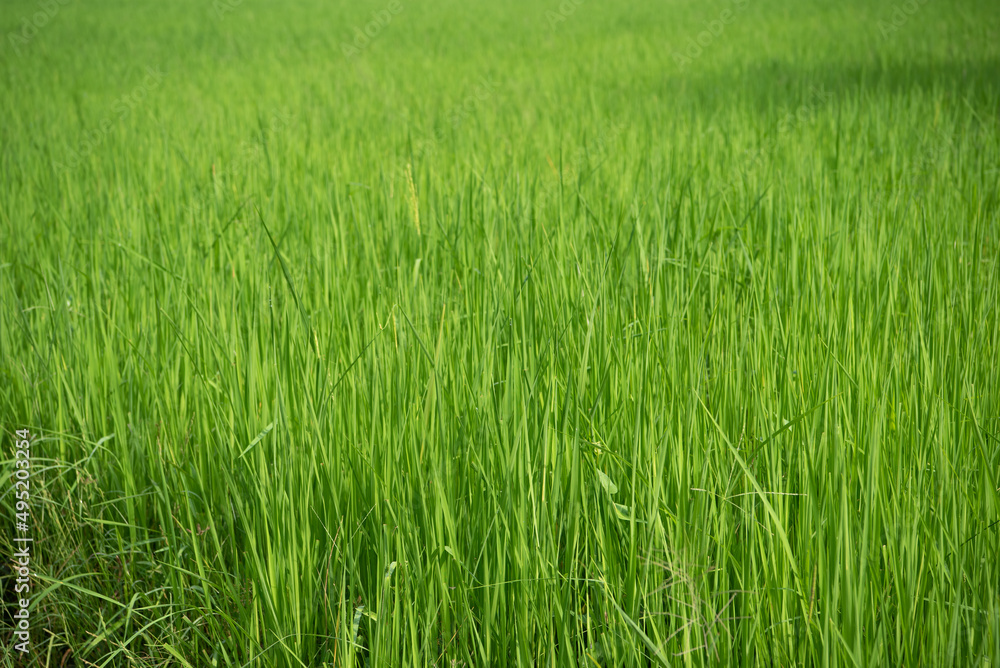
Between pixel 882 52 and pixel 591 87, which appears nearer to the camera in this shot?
pixel 591 87

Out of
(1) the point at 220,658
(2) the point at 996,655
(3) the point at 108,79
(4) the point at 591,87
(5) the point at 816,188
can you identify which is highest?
(3) the point at 108,79

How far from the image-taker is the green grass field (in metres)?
0.83

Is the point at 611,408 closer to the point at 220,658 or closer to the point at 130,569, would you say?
the point at 220,658

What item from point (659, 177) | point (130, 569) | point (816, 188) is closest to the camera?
point (130, 569)

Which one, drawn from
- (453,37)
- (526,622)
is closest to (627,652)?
(526,622)

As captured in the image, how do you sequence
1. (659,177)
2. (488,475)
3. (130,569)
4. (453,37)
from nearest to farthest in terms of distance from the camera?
(488,475)
(130,569)
(659,177)
(453,37)

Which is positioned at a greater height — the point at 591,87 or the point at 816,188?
the point at 591,87

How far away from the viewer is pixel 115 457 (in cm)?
120

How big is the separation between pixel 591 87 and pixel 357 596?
440 cm

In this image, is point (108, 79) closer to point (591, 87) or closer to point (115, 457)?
point (591, 87)

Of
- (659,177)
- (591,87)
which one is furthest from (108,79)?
(659,177)

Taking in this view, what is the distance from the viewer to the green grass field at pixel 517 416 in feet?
2.73

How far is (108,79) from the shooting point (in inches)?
227

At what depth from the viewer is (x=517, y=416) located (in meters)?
0.99
